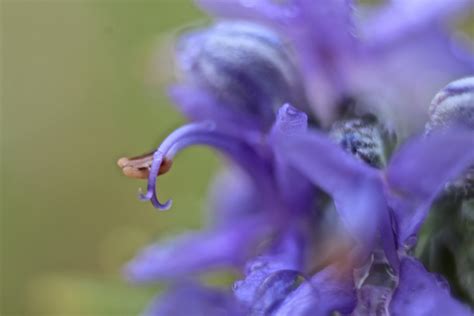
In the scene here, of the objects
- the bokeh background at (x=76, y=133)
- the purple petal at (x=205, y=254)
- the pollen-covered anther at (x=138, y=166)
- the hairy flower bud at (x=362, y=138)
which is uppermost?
the bokeh background at (x=76, y=133)

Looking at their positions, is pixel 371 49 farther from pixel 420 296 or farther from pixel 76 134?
pixel 76 134

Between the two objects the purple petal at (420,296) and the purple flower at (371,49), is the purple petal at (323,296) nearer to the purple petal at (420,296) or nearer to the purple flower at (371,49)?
the purple petal at (420,296)

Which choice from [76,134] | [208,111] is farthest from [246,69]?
[76,134]

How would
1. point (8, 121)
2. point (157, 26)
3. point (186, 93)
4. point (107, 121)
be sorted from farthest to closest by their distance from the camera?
1. point (8, 121)
2. point (107, 121)
3. point (157, 26)
4. point (186, 93)

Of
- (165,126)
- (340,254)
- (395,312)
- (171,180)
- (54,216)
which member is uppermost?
(54,216)

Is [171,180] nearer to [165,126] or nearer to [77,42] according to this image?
[165,126]

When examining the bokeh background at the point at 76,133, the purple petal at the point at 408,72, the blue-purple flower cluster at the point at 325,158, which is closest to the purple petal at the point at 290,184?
the blue-purple flower cluster at the point at 325,158

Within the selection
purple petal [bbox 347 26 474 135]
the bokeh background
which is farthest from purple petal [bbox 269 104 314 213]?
the bokeh background

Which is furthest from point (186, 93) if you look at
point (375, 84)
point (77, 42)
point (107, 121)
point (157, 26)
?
point (77, 42)
